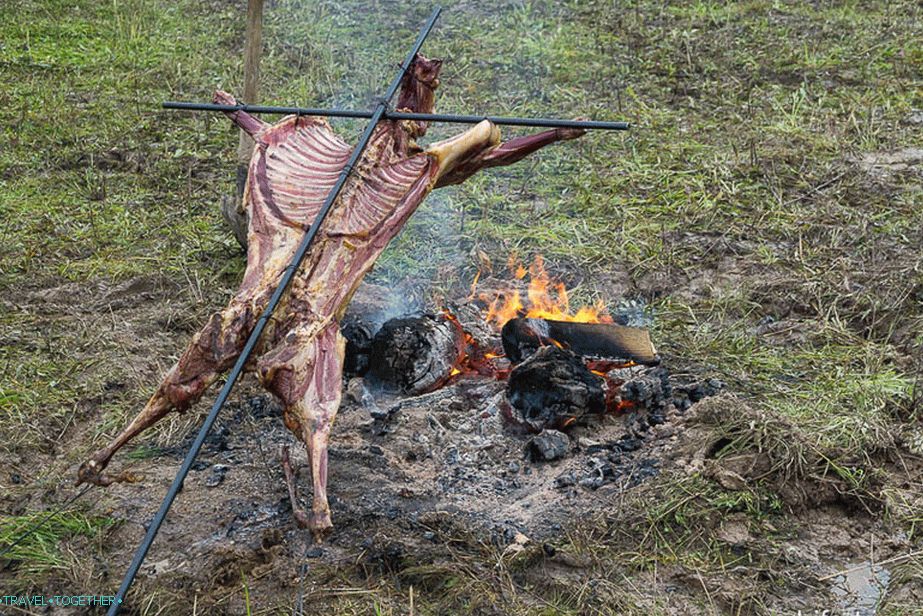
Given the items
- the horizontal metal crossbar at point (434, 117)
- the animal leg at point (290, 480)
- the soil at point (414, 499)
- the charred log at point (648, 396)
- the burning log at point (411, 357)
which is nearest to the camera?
the soil at point (414, 499)

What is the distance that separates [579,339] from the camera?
16.5 feet

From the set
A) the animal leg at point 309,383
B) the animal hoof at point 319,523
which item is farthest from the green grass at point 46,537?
the animal hoof at point 319,523

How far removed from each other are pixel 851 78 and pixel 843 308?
375 cm

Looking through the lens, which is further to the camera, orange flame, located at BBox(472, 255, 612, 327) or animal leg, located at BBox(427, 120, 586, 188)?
orange flame, located at BBox(472, 255, 612, 327)

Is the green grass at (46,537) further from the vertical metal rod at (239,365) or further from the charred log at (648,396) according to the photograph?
the charred log at (648,396)

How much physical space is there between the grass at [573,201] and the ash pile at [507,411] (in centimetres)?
30

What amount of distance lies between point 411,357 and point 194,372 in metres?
1.36

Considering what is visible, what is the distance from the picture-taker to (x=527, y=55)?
31.0ft

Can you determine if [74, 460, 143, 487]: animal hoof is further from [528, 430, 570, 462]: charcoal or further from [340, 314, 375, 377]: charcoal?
[528, 430, 570, 462]: charcoal

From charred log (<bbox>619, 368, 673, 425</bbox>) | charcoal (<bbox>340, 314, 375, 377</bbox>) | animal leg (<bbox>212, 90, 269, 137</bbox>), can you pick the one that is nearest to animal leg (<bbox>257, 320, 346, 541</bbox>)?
charcoal (<bbox>340, 314, 375, 377</bbox>)

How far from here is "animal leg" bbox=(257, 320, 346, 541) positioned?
3.49 metres

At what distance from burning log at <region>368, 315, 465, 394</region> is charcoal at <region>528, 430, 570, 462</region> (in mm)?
678

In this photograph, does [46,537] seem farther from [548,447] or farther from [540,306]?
[540,306]

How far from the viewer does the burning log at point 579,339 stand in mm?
4922
